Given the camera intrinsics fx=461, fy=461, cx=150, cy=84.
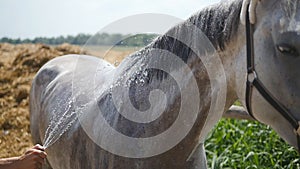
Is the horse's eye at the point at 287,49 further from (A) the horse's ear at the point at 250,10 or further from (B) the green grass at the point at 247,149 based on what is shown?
(B) the green grass at the point at 247,149

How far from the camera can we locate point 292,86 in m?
1.37

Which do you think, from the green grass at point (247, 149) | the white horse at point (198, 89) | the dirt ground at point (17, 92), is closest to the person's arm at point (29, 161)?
the white horse at point (198, 89)

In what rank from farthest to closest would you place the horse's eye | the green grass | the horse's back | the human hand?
the green grass → the horse's back → the human hand → the horse's eye

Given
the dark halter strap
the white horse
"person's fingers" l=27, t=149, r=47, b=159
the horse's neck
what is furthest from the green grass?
the dark halter strap

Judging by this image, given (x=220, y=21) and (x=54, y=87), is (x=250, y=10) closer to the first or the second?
(x=220, y=21)

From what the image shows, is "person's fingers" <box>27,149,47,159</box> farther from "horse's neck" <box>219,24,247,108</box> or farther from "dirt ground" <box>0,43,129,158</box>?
"dirt ground" <box>0,43,129,158</box>

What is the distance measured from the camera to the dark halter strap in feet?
4.60

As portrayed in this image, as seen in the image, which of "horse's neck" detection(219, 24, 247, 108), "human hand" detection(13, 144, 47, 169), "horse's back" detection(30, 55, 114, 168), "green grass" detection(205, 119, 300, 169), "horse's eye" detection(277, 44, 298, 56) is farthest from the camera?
"green grass" detection(205, 119, 300, 169)

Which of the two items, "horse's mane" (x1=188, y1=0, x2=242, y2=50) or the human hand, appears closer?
"horse's mane" (x1=188, y1=0, x2=242, y2=50)

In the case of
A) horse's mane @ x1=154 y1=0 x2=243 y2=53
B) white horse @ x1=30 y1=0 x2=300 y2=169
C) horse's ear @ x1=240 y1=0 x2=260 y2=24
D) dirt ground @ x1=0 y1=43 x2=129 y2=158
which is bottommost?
dirt ground @ x1=0 y1=43 x2=129 y2=158

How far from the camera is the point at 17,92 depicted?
21.8 feet

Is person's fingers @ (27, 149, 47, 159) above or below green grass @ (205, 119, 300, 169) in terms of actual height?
above

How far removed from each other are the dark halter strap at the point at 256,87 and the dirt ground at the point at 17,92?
4052mm

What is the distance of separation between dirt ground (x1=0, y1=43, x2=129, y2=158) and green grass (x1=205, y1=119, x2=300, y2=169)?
2178 millimetres
